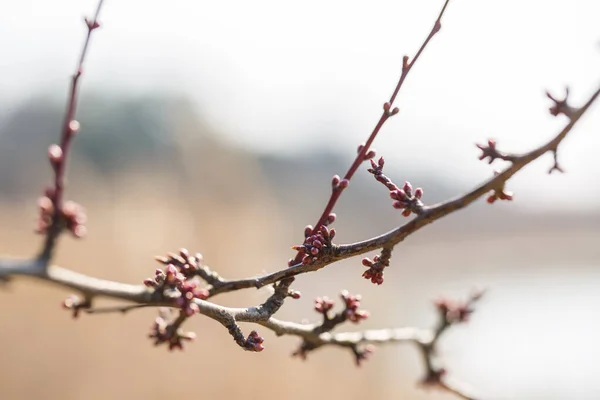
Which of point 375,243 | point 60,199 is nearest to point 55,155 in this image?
point 60,199

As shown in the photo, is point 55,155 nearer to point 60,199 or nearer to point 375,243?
point 60,199

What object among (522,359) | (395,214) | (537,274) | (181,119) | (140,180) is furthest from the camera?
(395,214)

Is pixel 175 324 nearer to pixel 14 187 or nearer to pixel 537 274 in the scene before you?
pixel 14 187

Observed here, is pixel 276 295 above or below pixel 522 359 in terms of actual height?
below

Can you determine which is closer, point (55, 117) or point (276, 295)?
point (276, 295)

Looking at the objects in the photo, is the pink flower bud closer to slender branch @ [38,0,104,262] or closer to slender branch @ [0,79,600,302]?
slender branch @ [38,0,104,262]

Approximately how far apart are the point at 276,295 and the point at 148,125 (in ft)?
87.7

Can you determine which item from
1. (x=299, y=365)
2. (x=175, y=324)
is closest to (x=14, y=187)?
(x=299, y=365)

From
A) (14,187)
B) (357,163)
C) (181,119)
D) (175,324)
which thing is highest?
(181,119)

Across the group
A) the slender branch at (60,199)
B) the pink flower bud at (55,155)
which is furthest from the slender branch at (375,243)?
the pink flower bud at (55,155)

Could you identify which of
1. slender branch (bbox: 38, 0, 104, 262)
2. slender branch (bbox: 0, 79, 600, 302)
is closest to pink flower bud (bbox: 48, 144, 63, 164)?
slender branch (bbox: 38, 0, 104, 262)

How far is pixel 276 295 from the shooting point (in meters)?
1.43

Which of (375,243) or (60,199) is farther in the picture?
(375,243)

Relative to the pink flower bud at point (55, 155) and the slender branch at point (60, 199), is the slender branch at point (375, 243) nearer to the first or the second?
the slender branch at point (60, 199)
